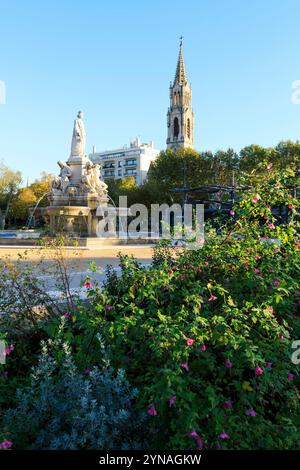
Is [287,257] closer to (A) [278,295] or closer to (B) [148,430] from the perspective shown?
(A) [278,295]

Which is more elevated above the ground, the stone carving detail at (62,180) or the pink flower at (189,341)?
the stone carving detail at (62,180)

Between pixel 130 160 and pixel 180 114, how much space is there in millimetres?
19917

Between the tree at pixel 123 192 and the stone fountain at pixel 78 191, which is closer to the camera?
the stone fountain at pixel 78 191

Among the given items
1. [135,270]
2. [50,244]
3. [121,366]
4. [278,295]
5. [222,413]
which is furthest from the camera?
[50,244]

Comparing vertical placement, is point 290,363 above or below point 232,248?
below

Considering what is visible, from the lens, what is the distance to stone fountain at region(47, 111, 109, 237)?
21672 millimetres

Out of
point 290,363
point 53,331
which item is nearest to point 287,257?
point 290,363

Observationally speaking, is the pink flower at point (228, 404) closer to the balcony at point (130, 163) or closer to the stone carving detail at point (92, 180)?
the stone carving detail at point (92, 180)

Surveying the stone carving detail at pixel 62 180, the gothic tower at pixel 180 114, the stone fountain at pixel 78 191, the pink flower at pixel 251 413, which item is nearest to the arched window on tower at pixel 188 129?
the gothic tower at pixel 180 114

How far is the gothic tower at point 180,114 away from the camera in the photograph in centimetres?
10069

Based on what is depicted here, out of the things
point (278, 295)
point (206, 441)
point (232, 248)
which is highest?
point (232, 248)

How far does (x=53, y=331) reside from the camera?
3551 mm

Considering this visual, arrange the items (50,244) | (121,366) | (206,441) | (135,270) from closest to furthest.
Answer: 1. (206,441)
2. (121,366)
3. (135,270)
4. (50,244)
